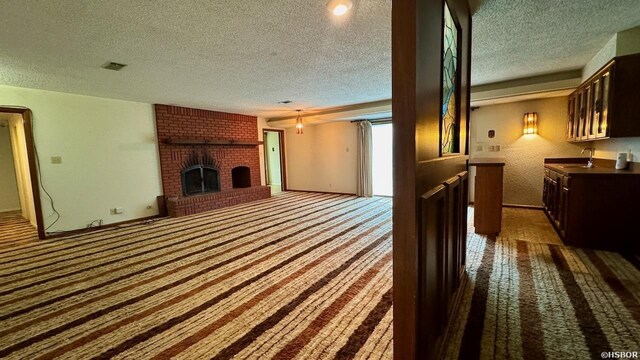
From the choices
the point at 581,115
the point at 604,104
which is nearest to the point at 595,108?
the point at 604,104

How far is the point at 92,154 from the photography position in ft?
14.2

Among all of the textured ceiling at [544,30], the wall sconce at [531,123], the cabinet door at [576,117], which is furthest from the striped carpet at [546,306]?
the wall sconce at [531,123]

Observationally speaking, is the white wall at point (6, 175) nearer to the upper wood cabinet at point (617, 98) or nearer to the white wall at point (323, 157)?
the white wall at point (323, 157)

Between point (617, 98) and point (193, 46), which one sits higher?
point (193, 46)

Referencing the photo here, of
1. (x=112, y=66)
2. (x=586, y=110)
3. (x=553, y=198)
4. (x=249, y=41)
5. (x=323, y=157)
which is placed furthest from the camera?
(x=323, y=157)

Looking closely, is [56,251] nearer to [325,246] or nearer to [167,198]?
[167,198]

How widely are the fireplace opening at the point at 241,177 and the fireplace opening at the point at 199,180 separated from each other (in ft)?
2.60

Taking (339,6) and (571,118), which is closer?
(339,6)

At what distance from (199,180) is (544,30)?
6.08 metres

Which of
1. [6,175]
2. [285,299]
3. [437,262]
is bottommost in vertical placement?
[285,299]

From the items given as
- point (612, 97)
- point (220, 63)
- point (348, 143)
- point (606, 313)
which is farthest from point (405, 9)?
point (348, 143)

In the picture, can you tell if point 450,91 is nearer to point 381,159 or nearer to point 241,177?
point 381,159

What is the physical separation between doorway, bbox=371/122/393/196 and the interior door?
5.44m

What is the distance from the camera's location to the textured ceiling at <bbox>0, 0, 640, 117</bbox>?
1.90 m
